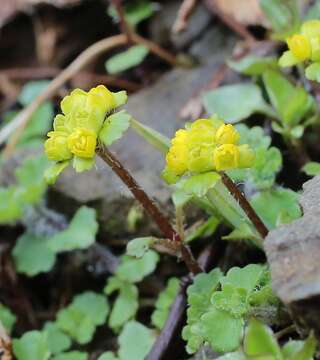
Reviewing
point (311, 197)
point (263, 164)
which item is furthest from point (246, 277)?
point (263, 164)

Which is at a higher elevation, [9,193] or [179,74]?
[9,193]

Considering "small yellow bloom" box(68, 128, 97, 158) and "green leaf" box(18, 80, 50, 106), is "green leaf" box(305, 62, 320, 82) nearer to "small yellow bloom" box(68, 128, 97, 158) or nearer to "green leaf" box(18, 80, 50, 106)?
"small yellow bloom" box(68, 128, 97, 158)

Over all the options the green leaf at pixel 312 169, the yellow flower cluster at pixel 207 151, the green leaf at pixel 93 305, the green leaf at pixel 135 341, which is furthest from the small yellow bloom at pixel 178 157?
the green leaf at pixel 93 305

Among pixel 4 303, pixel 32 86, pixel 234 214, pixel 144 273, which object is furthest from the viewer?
pixel 32 86

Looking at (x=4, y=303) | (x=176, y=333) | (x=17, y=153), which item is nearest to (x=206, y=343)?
(x=176, y=333)

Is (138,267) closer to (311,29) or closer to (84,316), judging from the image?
(84,316)

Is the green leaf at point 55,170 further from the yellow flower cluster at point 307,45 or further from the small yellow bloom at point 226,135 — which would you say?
the yellow flower cluster at point 307,45

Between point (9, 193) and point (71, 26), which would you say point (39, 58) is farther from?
point (9, 193)
